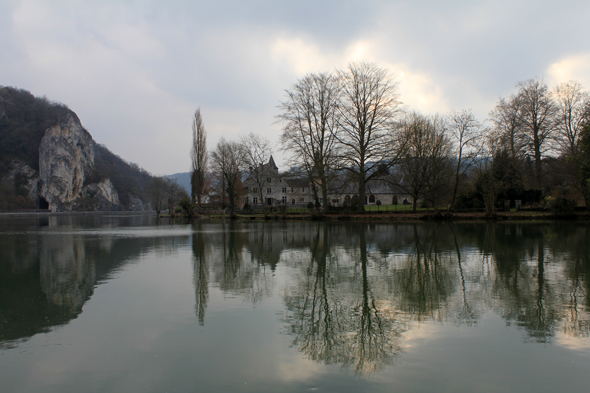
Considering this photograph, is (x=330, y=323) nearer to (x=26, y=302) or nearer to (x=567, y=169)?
(x=26, y=302)

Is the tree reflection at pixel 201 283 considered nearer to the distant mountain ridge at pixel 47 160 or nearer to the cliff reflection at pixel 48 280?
the cliff reflection at pixel 48 280

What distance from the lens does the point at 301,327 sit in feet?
19.3

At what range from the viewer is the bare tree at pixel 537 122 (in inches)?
1496

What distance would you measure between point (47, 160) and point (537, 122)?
134007 mm

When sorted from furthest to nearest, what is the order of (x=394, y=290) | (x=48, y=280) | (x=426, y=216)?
(x=426, y=216)
(x=48, y=280)
(x=394, y=290)

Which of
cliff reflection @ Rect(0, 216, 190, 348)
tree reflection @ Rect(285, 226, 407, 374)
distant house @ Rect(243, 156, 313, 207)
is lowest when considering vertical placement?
tree reflection @ Rect(285, 226, 407, 374)

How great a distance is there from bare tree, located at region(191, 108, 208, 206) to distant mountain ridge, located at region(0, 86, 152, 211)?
7569 centimetres

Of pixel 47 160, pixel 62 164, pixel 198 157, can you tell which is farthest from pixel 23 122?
pixel 198 157

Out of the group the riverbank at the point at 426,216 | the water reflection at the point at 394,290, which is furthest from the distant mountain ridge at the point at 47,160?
the water reflection at the point at 394,290

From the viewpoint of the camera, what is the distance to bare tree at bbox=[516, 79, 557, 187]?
125 ft

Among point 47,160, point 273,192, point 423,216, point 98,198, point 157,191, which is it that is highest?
point 47,160

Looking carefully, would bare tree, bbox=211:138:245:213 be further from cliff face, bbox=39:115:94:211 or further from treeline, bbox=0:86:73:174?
treeline, bbox=0:86:73:174

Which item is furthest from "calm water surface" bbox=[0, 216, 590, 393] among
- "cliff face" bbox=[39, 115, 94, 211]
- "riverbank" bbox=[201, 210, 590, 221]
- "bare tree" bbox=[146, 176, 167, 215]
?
"cliff face" bbox=[39, 115, 94, 211]

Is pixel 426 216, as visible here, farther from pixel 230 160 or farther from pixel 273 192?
pixel 273 192
